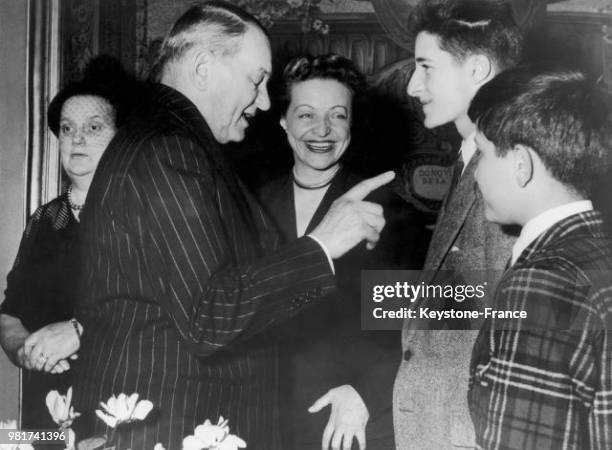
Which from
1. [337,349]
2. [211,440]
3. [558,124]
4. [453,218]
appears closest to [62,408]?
[211,440]

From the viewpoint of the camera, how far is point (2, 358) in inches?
72.0

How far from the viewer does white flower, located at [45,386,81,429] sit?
1567 mm

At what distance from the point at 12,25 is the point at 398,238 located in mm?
975

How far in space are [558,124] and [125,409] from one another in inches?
34.9

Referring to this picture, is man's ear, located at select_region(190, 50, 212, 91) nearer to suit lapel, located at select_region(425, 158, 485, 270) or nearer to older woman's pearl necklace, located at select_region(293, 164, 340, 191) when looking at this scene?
older woman's pearl necklace, located at select_region(293, 164, 340, 191)

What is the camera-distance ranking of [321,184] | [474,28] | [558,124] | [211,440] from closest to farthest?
[211,440] < [558,124] < [474,28] < [321,184]

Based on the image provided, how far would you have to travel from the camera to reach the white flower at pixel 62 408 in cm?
157

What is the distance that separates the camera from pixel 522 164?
148 cm

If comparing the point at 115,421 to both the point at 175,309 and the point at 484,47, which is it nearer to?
the point at 175,309

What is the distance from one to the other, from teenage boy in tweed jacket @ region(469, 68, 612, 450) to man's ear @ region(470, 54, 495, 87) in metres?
0.08

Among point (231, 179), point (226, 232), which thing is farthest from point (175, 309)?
point (231, 179)

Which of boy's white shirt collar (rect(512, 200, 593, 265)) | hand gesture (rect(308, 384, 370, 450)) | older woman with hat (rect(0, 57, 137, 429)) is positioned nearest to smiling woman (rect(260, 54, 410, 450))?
hand gesture (rect(308, 384, 370, 450))

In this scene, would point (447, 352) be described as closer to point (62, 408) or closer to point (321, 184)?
point (321, 184)

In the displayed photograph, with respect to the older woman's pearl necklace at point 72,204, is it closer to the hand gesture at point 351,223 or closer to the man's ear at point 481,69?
the hand gesture at point 351,223
